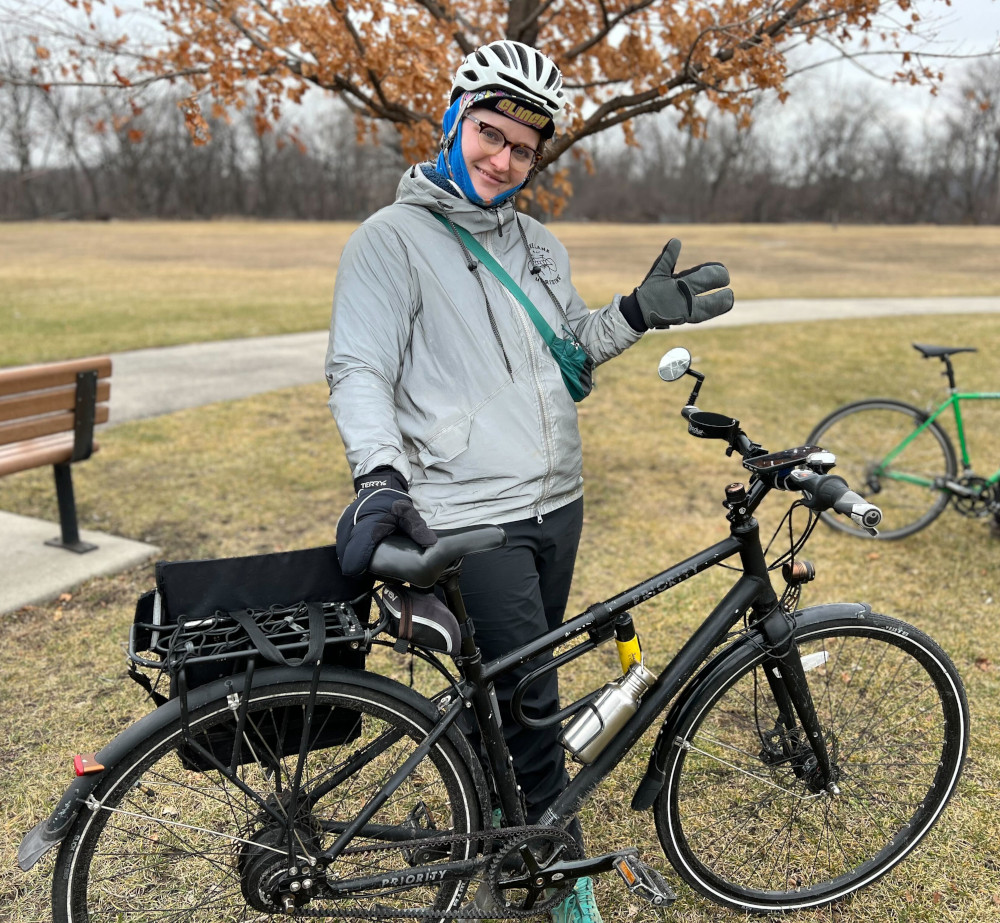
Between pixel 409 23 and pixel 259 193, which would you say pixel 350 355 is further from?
pixel 259 193

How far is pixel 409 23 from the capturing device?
Result: 4430mm

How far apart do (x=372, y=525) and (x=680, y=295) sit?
1.07m

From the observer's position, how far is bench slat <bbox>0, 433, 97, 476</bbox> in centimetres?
428

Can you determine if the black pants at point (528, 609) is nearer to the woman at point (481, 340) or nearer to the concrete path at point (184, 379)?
the woman at point (481, 340)

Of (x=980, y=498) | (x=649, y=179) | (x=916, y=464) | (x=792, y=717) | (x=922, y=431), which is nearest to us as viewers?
(x=792, y=717)

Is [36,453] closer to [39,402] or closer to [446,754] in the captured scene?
[39,402]

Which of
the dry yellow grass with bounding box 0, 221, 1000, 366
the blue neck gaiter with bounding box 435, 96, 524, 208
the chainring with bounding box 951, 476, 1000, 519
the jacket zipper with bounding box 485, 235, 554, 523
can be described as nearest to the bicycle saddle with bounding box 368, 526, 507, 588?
the jacket zipper with bounding box 485, 235, 554, 523

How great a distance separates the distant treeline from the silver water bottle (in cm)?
7343

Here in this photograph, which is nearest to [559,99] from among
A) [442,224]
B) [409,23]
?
[442,224]

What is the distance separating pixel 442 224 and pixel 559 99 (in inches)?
16.6

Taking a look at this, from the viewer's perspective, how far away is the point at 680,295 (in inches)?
89.5

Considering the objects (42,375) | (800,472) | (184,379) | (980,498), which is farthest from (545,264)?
(184,379)

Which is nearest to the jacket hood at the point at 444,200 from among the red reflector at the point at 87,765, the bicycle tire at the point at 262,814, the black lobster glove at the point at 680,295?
the black lobster glove at the point at 680,295

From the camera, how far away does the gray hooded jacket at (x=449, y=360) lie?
207 centimetres
